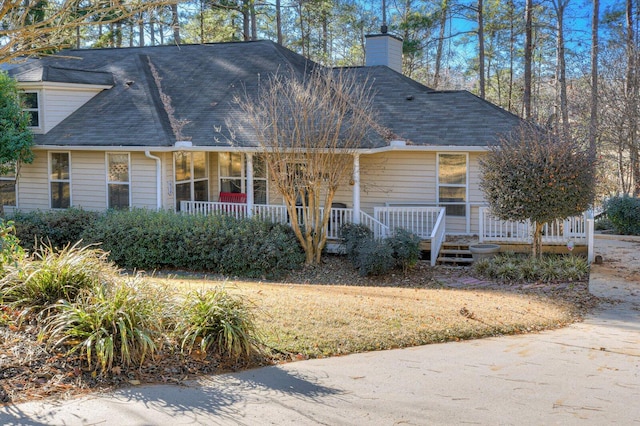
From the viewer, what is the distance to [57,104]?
1825cm

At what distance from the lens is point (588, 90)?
94.6ft

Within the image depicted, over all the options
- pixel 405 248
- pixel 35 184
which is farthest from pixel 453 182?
pixel 35 184

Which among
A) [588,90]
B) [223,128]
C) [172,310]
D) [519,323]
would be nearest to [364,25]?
[588,90]

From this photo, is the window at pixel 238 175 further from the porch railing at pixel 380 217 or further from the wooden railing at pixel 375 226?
the wooden railing at pixel 375 226

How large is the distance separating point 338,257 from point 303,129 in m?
3.38

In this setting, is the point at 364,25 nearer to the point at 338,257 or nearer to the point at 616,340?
the point at 338,257

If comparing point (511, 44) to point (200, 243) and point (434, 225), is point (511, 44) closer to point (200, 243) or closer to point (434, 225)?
point (434, 225)

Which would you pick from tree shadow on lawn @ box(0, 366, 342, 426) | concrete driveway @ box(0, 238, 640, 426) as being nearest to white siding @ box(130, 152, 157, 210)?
concrete driveway @ box(0, 238, 640, 426)

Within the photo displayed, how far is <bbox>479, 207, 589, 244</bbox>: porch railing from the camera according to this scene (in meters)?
15.1

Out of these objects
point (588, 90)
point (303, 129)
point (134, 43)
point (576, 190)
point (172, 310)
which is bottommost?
point (172, 310)

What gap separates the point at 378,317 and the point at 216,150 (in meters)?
8.89

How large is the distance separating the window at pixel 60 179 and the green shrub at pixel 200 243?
2801 mm

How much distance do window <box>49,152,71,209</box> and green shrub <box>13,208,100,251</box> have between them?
56.2 inches

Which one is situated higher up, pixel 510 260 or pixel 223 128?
pixel 223 128
